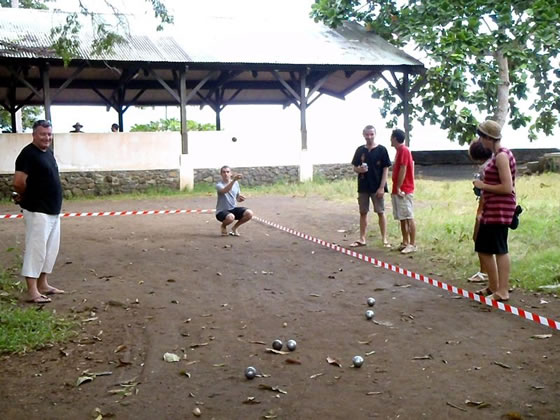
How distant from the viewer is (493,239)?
5.86 metres

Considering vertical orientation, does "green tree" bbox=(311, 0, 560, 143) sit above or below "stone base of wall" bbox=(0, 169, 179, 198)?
above

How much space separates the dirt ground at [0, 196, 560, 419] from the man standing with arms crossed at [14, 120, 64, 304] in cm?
43

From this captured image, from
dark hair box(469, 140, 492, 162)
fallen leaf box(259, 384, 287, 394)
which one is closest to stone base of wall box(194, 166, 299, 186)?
dark hair box(469, 140, 492, 162)

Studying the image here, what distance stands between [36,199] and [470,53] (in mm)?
15678

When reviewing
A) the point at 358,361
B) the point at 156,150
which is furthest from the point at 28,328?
the point at 156,150

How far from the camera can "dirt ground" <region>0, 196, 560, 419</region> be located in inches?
149

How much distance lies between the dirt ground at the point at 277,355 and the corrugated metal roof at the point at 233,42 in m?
10.6

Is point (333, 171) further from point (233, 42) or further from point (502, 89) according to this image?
point (502, 89)

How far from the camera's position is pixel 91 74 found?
70.7ft

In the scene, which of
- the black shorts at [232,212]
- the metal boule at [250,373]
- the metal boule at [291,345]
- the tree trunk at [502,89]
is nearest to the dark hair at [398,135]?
the black shorts at [232,212]

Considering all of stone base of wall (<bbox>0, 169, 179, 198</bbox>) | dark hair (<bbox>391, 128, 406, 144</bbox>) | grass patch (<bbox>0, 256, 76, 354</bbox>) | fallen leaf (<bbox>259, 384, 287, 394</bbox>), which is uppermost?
dark hair (<bbox>391, 128, 406, 144</bbox>)

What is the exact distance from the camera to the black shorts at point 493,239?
19.1ft

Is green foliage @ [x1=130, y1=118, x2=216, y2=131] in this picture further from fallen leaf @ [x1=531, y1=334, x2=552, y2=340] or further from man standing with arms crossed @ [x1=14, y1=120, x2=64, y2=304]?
fallen leaf @ [x1=531, y1=334, x2=552, y2=340]

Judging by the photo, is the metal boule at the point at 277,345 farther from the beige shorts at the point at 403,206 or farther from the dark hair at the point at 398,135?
the dark hair at the point at 398,135
